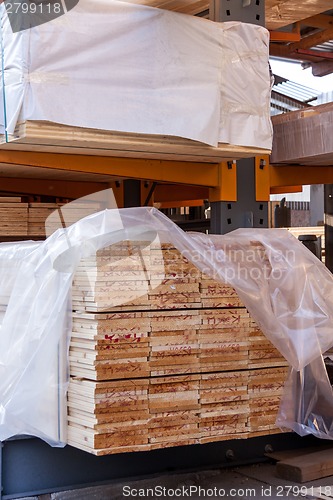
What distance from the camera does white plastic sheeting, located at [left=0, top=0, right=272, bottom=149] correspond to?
389 cm

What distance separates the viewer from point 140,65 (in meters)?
4.19

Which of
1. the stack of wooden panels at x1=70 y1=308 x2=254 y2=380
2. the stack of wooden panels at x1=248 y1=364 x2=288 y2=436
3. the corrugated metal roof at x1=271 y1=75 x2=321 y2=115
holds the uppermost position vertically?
the corrugated metal roof at x1=271 y1=75 x2=321 y2=115

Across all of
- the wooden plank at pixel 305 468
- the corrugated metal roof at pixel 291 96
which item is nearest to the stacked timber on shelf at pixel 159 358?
the wooden plank at pixel 305 468

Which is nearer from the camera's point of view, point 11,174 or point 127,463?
point 127,463

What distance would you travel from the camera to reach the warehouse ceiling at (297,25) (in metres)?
5.41

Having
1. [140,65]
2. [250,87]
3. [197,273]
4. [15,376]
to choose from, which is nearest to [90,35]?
[140,65]

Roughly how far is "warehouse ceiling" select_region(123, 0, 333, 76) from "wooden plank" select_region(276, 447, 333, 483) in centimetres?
284

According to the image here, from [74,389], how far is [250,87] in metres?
2.19

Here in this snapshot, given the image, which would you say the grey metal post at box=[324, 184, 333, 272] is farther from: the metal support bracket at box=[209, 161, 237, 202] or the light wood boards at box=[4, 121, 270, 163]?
the light wood boards at box=[4, 121, 270, 163]

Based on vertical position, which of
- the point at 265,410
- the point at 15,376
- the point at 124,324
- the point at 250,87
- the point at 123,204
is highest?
the point at 250,87

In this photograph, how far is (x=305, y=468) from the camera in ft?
14.3

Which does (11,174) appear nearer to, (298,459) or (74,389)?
(74,389)

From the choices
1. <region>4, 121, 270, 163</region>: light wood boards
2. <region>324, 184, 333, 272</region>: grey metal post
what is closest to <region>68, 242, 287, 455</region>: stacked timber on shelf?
<region>4, 121, 270, 163</region>: light wood boards

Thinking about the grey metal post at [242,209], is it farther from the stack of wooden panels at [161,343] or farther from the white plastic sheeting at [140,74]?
the stack of wooden panels at [161,343]
